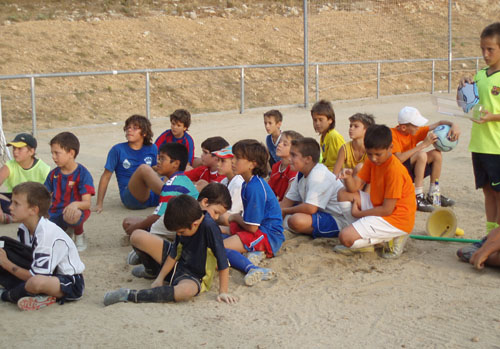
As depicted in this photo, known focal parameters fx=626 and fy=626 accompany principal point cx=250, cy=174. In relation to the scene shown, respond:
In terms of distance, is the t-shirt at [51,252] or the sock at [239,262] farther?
the sock at [239,262]

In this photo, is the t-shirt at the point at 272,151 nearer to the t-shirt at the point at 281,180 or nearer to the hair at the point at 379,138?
the t-shirt at the point at 281,180

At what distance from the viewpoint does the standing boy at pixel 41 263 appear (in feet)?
14.3

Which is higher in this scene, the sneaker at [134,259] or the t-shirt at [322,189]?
the t-shirt at [322,189]

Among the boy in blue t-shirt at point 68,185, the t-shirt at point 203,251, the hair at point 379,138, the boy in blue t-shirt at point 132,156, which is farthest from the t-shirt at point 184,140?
the t-shirt at point 203,251

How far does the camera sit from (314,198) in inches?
228

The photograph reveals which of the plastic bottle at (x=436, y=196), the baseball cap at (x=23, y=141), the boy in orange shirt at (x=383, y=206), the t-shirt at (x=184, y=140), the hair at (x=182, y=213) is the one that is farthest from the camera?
the t-shirt at (x=184, y=140)

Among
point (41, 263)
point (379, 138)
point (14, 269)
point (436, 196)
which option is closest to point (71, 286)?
point (41, 263)

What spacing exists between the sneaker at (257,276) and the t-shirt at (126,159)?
114 inches

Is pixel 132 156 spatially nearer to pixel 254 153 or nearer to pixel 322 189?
pixel 254 153

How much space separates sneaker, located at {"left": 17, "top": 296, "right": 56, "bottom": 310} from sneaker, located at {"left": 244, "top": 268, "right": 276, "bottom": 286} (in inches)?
57.6

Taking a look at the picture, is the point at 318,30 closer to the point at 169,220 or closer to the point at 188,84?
the point at 188,84

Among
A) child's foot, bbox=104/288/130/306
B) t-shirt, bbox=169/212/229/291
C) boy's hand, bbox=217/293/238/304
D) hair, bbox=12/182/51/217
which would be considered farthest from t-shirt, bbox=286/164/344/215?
hair, bbox=12/182/51/217

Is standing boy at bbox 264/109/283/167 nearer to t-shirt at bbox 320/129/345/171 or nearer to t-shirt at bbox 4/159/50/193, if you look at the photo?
t-shirt at bbox 320/129/345/171

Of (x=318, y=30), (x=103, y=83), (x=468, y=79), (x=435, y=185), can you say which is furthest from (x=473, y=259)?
(x=318, y=30)
